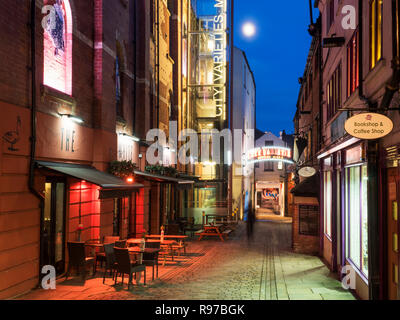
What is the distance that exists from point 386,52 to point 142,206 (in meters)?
12.0

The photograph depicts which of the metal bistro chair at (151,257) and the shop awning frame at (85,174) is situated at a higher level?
the shop awning frame at (85,174)

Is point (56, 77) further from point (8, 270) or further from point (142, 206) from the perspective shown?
point (142, 206)

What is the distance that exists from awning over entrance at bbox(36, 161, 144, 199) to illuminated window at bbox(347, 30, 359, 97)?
20.9 feet

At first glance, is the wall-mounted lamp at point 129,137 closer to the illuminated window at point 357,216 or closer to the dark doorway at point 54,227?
the dark doorway at point 54,227

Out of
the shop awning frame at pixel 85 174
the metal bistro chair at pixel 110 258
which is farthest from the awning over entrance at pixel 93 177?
the metal bistro chair at pixel 110 258

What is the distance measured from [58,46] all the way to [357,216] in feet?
28.8

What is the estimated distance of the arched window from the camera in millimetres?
10516

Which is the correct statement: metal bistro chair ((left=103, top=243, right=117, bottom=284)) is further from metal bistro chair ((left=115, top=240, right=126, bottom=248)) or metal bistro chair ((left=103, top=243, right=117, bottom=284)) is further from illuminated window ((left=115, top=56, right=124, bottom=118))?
illuminated window ((left=115, top=56, right=124, bottom=118))

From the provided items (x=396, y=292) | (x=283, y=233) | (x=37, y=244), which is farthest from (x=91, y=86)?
(x=283, y=233)

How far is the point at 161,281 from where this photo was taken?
11.0 metres

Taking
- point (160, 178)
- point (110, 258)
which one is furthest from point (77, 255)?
point (160, 178)

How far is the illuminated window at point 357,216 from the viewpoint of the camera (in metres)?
8.97

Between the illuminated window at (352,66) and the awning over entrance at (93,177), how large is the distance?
636cm

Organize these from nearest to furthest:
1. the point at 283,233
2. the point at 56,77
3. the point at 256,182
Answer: the point at 56,77
the point at 283,233
the point at 256,182
